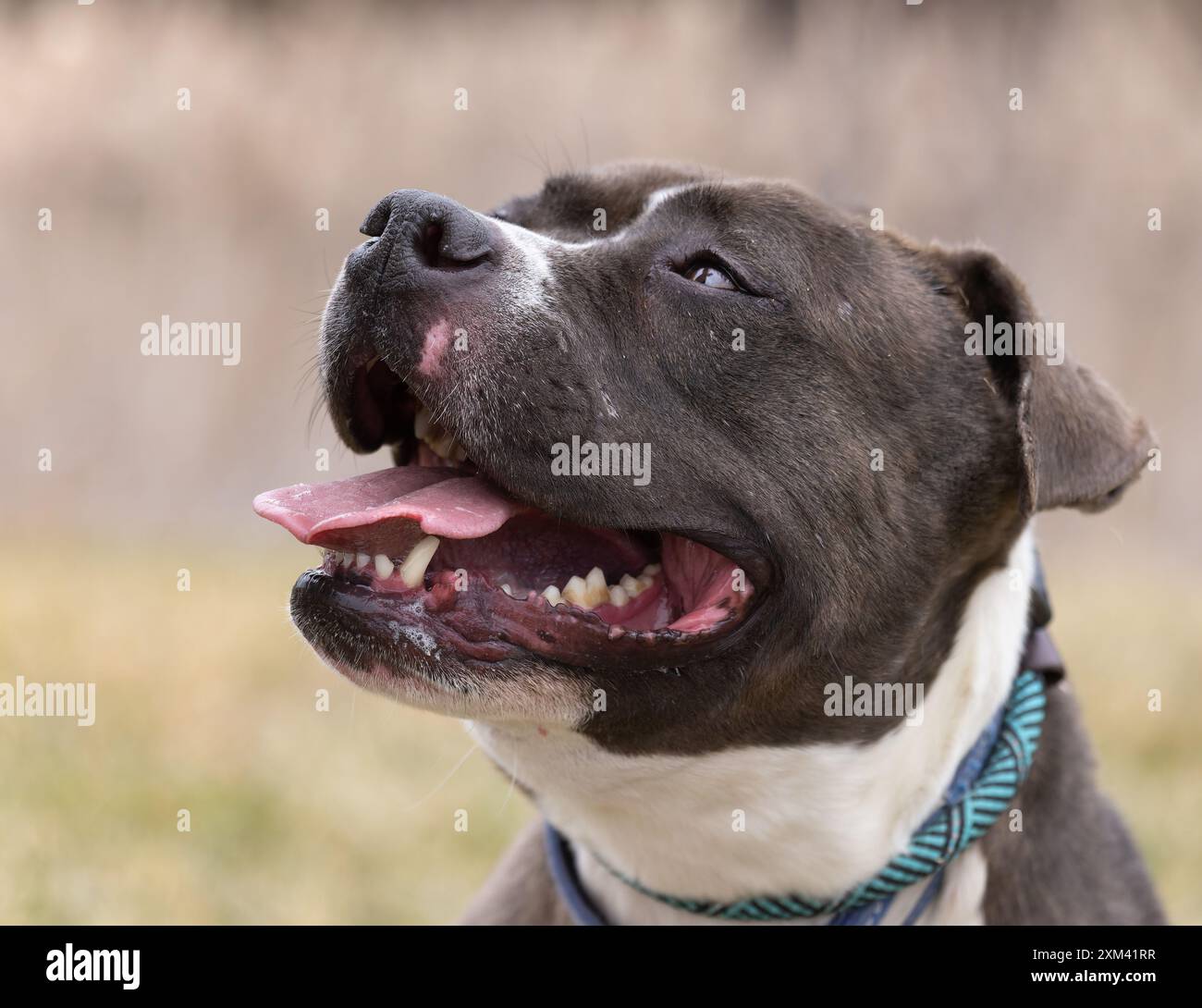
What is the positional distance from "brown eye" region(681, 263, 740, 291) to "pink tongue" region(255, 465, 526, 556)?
60 centimetres

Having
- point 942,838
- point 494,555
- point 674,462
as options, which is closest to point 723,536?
point 674,462

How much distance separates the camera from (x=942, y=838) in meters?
2.99

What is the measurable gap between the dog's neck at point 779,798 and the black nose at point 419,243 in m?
0.89

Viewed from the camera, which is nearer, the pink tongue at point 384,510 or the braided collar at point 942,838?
the pink tongue at point 384,510

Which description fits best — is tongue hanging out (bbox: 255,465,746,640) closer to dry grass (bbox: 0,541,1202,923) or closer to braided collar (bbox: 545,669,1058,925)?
braided collar (bbox: 545,669,1058,925)

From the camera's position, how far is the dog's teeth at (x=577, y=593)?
277 centimetres

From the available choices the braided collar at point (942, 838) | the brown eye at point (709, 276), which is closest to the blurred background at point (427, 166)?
the braided collar at point (942, 838)

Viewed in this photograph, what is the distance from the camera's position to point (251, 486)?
1162 centimetres

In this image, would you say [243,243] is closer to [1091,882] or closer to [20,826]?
[20,826]

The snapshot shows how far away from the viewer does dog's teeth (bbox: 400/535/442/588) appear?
2.71 m

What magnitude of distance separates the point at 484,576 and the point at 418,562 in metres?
0.14

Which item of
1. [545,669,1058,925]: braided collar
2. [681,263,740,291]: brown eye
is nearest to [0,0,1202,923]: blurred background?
[545,669,1058,925]: braided collar

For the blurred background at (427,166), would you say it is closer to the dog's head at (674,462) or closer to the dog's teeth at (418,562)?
the dog's head at (674,462)

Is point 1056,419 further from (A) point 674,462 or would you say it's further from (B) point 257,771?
(B) point 257,771
